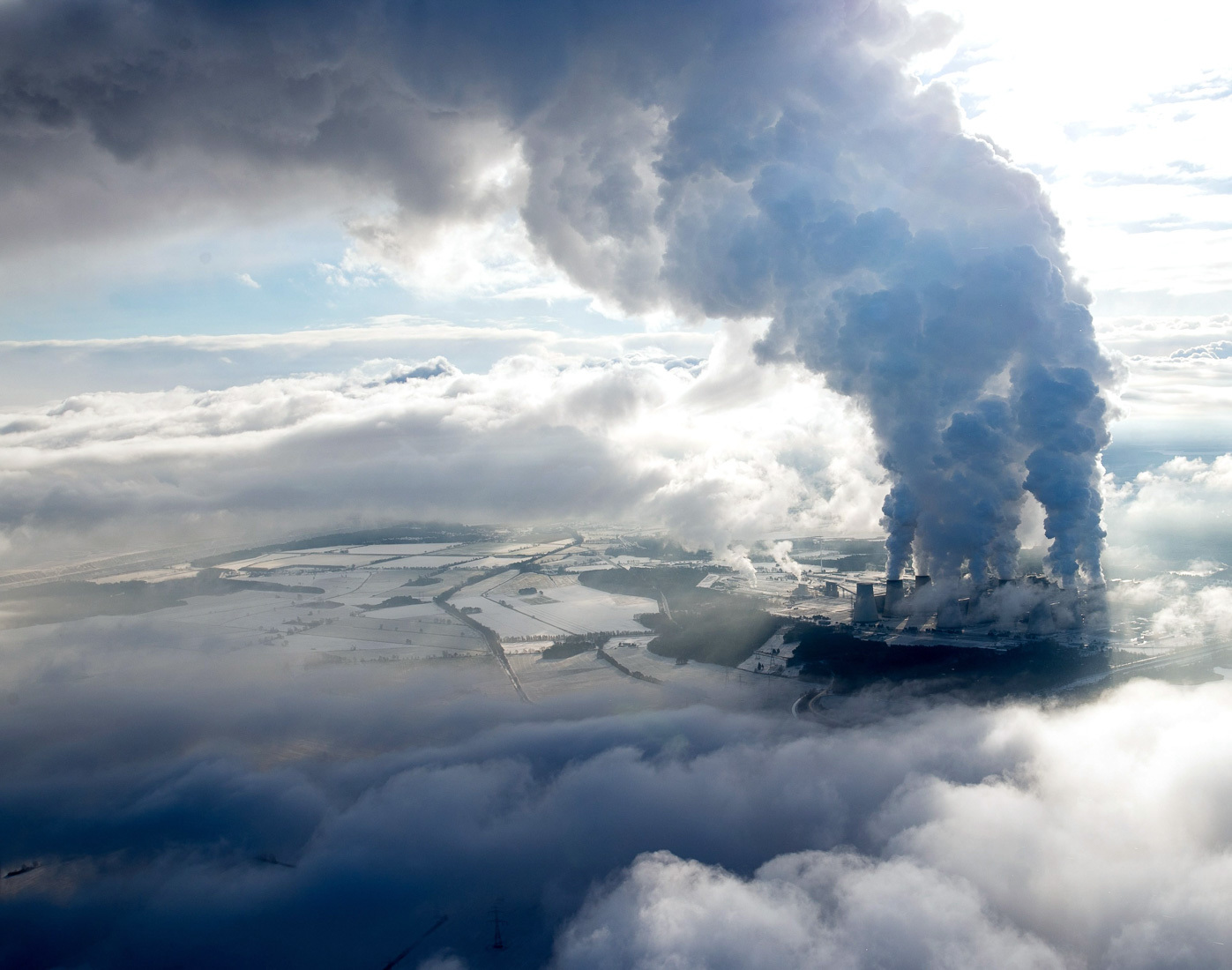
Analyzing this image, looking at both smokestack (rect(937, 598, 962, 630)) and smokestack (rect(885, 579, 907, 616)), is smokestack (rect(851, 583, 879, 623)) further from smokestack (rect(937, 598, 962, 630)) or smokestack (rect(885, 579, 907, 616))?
smokestack (rect(937, 598, 962, 630))

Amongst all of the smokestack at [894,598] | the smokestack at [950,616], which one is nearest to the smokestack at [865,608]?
the smokestack at [894,598]

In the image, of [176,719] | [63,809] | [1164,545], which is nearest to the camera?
[63,809]

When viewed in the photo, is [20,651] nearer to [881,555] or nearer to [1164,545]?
[881,555]

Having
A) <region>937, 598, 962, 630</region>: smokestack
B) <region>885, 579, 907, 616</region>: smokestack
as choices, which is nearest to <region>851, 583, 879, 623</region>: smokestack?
<region>885, 579, 907, 616</region>: smokestack

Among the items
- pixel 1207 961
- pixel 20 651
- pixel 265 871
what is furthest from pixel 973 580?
pixel 20 651

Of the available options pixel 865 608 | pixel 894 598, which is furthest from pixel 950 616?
pixel 865 608

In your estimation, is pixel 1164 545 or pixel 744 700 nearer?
pixel 744 700

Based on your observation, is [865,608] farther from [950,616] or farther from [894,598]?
[950,616]
